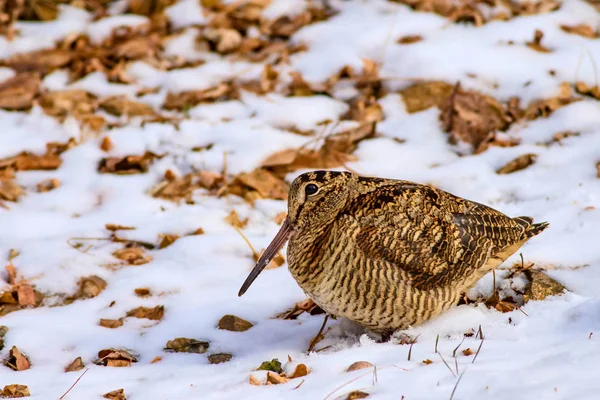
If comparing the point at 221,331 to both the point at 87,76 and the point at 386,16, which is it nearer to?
the point at 87,76

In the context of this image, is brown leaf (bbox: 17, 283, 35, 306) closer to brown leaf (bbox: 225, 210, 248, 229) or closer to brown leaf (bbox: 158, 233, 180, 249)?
brown leaf (bbox: 158, 233, 180, 249)

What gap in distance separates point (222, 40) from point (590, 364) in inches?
188

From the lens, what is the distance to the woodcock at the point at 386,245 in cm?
363

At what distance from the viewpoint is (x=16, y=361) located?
377 cm

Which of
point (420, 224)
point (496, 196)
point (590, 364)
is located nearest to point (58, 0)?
point (496, 196)

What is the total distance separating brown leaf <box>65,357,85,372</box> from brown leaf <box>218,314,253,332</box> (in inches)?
27.3

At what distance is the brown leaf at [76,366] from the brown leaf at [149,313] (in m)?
0.48

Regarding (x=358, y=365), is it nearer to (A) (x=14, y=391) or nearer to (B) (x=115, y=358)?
(B) (x=115, y=358)

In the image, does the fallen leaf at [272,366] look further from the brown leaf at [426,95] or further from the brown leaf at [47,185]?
the brown leaf at [426,95]

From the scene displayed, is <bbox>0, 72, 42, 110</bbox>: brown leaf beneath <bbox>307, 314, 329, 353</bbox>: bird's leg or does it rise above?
above

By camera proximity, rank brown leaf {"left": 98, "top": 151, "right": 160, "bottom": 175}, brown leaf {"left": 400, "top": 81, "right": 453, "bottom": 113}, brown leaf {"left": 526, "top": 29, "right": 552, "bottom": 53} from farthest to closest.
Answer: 1. brown leaf {"left": 526, "top": 29, "right": 552, "bottom": 53}
2. brown leaf {"left": 400, "top": 81, "right": 453, "bottom": 113}
3. brown leaf {"left": 98, "top": 151, "right": 160, "bottom": 175}

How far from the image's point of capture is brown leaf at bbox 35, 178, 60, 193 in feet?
18.0

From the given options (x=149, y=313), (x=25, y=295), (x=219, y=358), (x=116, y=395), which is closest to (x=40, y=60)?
(x=25, y=295)

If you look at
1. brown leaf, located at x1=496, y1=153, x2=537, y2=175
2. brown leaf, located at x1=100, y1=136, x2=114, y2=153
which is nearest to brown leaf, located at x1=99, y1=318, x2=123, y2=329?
brown leaf, located at x1=100, y1=136, x2=114, y2=153
